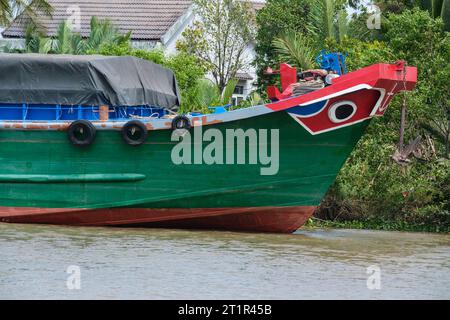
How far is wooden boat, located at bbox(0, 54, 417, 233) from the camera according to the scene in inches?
570

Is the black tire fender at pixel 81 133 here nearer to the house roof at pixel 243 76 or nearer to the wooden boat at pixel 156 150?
the wooden boat at pixel 156 150

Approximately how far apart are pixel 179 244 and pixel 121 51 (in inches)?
337

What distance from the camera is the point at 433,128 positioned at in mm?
17312

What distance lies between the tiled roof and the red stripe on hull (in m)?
14.7

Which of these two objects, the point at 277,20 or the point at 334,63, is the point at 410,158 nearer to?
the point at 334,63

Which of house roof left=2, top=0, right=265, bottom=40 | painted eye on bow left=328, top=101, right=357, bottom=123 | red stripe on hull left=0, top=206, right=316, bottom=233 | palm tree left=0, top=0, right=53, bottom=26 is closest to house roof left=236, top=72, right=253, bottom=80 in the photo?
house roof left=2, top=0, right=265, bottom=40

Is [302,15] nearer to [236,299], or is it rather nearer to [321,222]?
[321,222]

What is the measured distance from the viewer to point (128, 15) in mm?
31391

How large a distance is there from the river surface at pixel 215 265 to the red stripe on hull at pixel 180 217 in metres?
0.25

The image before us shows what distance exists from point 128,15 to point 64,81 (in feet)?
53.9

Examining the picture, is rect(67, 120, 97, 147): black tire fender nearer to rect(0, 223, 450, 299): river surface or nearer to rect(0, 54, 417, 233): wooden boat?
rect(0, 54, 417, 233): wooden boat

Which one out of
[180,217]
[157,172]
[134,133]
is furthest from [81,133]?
[180,217]
